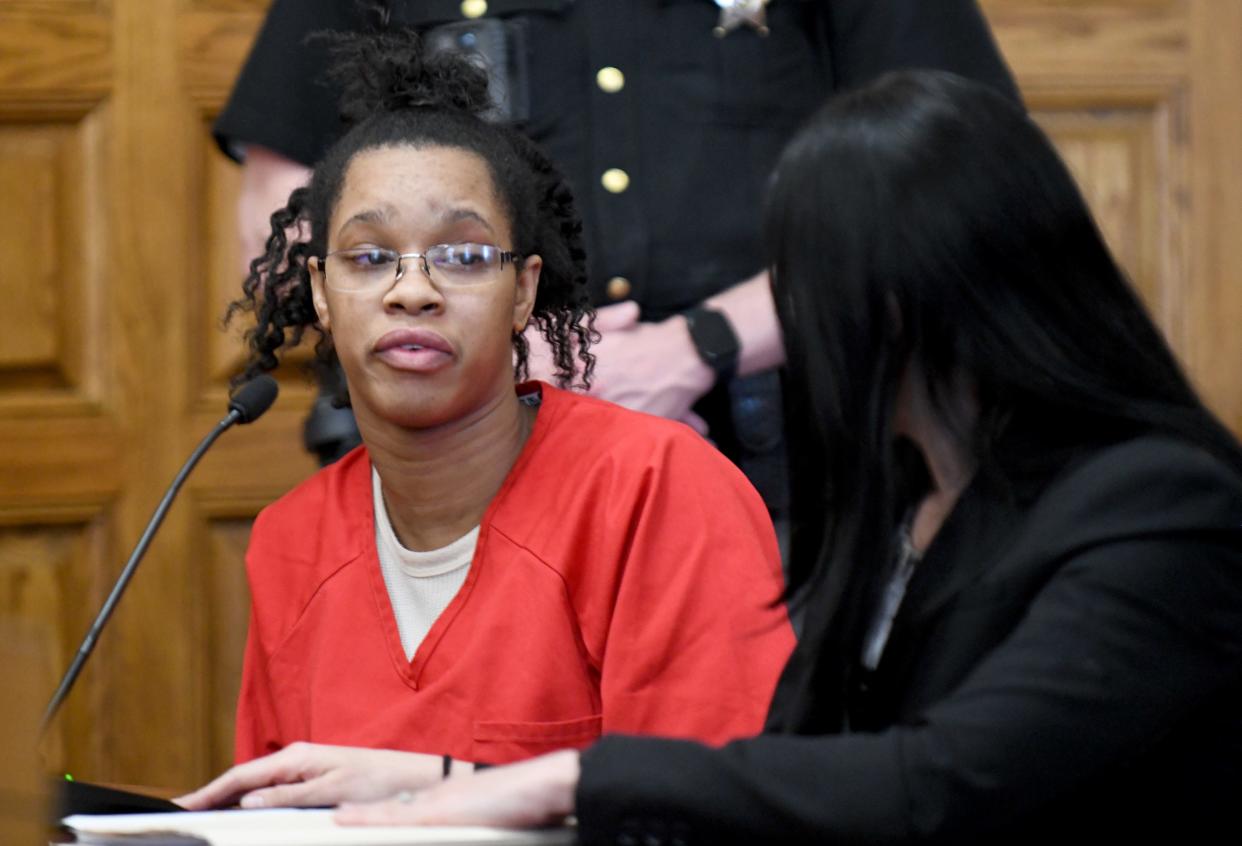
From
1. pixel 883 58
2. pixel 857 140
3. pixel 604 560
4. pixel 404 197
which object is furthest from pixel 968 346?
pixel 883 58

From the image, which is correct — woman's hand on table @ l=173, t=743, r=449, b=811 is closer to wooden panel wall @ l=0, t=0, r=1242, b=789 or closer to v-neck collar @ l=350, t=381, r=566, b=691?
v-neck collar @ l=350, t=381, r=566, b=691

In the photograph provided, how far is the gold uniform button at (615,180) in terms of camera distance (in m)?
1.91

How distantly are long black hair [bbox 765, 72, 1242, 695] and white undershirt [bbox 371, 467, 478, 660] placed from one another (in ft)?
1.81

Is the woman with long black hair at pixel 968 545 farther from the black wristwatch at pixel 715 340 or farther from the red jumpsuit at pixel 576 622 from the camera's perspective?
the black wristwatch at pixel 715 340

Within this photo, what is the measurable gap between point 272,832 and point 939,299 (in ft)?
1.71

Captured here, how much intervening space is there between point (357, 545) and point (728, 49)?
706 millimetres

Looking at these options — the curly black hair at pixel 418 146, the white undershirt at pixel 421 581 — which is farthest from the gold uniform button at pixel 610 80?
the white undershirt at pixel 421 581

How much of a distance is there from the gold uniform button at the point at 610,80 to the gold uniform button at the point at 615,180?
92mm

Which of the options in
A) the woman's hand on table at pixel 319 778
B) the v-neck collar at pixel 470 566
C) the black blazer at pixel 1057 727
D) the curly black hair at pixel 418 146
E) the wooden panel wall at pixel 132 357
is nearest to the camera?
the black blazer at pixel 1057 727

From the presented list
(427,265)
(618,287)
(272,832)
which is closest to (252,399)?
(427,265)

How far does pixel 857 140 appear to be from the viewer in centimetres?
110

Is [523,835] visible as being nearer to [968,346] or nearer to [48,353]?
[968,346]

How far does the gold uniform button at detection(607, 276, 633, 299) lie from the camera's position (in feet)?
6.20

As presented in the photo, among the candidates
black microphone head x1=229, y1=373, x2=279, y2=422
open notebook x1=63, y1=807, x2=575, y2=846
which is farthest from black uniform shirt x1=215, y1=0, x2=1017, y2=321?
open notebook x1=63, y1=807, x2=575, y2=846
